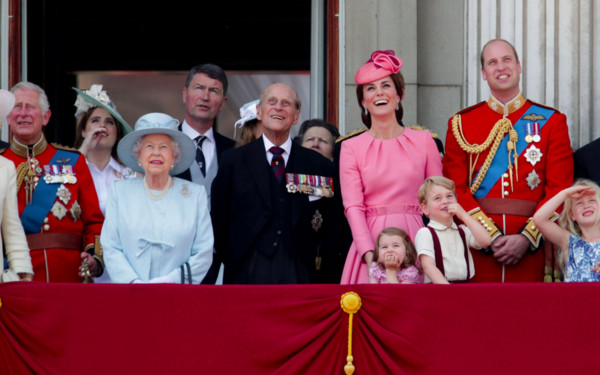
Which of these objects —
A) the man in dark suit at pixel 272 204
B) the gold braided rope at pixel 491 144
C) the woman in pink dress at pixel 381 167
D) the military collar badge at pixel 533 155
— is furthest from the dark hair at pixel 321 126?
the military collar badge at pixel 533 155

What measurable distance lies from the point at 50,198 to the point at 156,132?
780mm

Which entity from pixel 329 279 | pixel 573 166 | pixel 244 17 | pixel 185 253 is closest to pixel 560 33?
pixel 573 166

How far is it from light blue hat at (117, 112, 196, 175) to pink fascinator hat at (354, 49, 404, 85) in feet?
3.10

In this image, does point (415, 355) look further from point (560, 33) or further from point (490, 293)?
point (560, 33)

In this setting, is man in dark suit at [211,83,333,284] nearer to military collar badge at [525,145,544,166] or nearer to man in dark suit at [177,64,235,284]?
man in dark suit at [177,64,235,284]

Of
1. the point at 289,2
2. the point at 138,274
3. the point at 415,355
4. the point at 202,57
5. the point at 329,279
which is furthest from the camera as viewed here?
the point at 202,57

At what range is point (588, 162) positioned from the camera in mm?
6309

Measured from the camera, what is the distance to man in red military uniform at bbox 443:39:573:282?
5988 mm

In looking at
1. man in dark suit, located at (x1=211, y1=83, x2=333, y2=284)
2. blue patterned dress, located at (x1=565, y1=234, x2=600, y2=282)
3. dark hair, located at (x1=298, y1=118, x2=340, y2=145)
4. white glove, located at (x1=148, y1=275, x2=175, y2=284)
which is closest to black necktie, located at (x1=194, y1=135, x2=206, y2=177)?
dark hair, located at (x1=298, y1=118, x2=340, y2=145)

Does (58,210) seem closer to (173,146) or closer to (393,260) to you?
(173,146)

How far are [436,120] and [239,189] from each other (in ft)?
7.35

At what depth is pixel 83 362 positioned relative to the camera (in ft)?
17.1

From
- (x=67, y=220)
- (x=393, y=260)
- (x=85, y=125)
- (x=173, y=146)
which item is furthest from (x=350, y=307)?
(x=85, y=125)

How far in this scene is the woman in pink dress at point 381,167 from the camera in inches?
233
